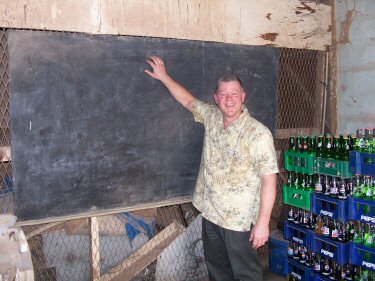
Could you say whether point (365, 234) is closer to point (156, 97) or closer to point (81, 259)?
point (156, 97)

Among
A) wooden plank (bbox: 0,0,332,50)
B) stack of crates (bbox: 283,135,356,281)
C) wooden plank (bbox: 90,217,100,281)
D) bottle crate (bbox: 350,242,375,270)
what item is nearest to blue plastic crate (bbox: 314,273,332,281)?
stack of crates (bbox: 283,135,356,281)

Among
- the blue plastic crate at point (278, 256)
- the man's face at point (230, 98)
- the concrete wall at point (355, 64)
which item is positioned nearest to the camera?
the man's face at point (230, 98)

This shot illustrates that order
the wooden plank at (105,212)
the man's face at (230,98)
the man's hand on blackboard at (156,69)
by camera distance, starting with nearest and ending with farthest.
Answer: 1. the man's face at (230,98)
2. the wooden plank at (105,212)
3. the man's hand on blackboard at (156,69)

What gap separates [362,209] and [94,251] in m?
2.37

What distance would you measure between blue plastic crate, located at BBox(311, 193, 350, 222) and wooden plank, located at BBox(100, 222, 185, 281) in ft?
4.31

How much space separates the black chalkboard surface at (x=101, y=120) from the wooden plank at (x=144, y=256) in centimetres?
51

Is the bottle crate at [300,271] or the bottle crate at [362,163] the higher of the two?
the bottle crate at [362,163]

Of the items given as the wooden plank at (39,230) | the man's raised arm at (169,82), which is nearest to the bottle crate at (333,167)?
the man's raised arm at (169,82)

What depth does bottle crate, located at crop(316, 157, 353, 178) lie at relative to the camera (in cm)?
342

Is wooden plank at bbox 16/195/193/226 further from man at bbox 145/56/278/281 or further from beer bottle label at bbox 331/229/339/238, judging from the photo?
beer bottle label at bbox 331/229/339/238

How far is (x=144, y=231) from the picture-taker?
380 cm

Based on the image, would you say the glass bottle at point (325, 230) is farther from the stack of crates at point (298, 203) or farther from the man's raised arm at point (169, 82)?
the man's raised arm at point (169, 82)

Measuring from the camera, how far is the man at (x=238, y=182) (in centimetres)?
261

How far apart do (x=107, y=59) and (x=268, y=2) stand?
1.78 metres
